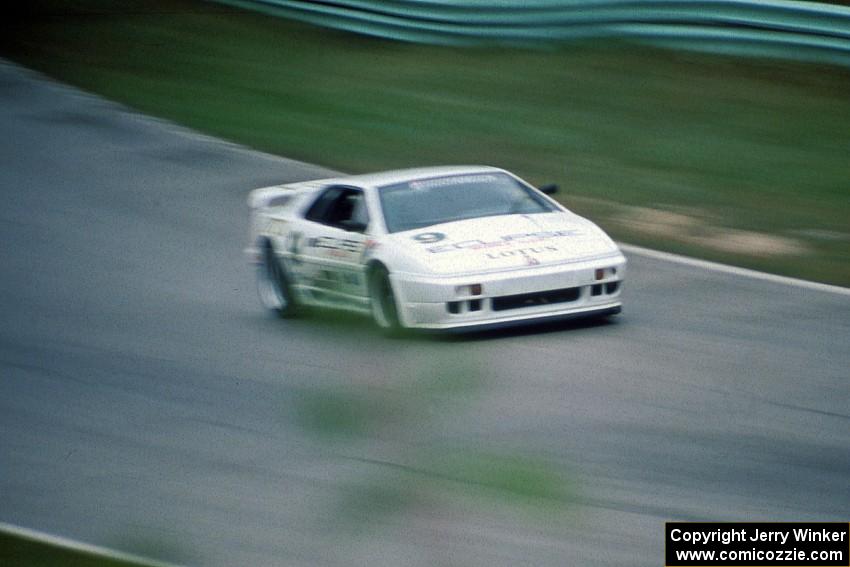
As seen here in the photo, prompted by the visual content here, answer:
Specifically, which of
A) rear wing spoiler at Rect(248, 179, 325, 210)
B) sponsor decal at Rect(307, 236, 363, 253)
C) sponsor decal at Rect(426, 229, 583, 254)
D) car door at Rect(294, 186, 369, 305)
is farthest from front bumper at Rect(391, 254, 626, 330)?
rear wing spoiler at Rect(248, 179, 325, 210)

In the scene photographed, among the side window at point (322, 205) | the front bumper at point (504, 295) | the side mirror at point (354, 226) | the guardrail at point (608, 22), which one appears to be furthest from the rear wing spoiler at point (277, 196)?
the guardrail at point (608, 22)

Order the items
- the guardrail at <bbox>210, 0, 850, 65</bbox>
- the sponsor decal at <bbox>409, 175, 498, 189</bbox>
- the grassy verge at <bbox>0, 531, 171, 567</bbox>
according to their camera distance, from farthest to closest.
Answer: the guardrail at <bbox>210, 0, 850, 65</bbox> → the sponsor decal at <bbox>409, 175, 498, 189</bbox> → the grassy verge at <bbox>0, 531, 171, 567</bbox>

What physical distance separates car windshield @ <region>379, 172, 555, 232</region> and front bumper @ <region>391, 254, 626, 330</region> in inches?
34.8

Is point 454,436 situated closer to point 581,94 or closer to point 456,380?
point 456,380

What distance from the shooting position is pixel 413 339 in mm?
2809

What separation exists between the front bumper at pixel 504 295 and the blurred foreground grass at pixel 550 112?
2850 millimetres

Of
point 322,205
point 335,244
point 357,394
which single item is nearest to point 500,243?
point 335,244

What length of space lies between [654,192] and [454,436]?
466 inches

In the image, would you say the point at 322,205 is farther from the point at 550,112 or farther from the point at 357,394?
the point at 357,394

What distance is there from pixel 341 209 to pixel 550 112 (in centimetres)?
819

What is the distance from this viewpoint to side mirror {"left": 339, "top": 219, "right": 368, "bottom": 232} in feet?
33.0

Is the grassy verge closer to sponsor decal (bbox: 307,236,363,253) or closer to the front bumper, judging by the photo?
the front bumper

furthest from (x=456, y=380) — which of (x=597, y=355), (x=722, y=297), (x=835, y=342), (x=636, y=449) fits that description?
(x=722, y=297)

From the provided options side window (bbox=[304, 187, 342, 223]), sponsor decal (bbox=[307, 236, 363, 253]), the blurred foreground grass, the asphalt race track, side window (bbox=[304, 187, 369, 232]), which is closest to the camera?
the asphalt race track
